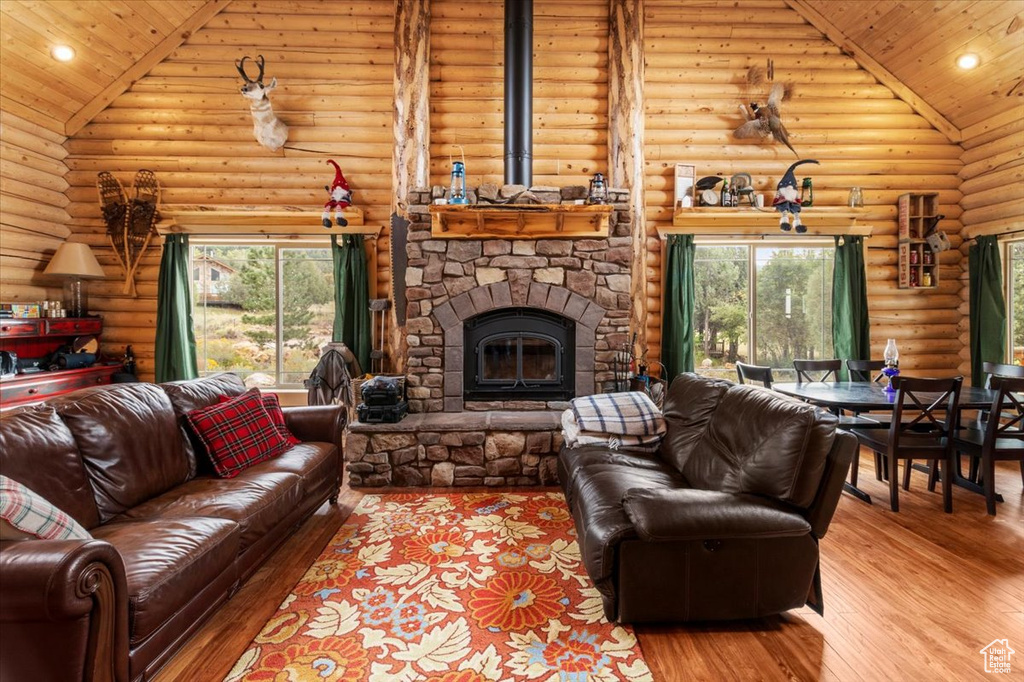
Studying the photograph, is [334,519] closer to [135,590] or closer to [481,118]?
[135,590]

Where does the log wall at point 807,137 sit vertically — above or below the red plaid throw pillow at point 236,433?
above

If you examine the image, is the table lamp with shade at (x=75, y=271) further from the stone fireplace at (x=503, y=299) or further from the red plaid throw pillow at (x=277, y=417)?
the stone fireplace at (x=503, y=299)

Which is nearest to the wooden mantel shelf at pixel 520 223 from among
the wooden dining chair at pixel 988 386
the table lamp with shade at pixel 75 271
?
the wooden dining chair at pixel 988 386

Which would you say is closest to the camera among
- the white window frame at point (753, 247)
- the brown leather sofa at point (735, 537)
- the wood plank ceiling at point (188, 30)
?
the brown leather sofa at point (735, 537)

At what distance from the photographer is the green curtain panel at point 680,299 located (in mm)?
4844

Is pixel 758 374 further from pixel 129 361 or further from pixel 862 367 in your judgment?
pixel 129 361

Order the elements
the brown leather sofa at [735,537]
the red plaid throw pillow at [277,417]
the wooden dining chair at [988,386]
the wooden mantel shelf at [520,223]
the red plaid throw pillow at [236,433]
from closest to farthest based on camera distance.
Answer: the brown leather sofa at [735,537]
the red plaid throw pillow at [236,433]
the red plaid throw pillow at [277,417]
the wooden dining chair at [988,386]
the wooden mantel shelf at [520,223]

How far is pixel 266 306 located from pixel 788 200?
532 cm

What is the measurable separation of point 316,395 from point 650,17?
4.98 meters

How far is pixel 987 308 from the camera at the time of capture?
470 cm

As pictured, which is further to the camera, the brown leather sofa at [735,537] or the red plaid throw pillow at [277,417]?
the red plaid throw pillow at [277,417]

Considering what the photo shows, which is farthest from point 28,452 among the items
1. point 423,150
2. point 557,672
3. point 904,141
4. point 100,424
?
point 904,141

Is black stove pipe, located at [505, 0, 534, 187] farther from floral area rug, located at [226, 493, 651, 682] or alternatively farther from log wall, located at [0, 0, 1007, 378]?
floral area rug, located at [226, 493, 651, 682]

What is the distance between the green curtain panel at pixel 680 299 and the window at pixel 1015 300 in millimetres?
2996
